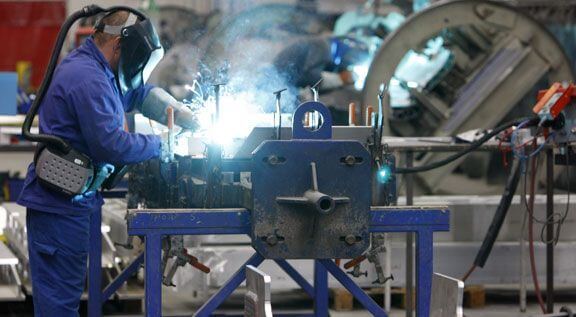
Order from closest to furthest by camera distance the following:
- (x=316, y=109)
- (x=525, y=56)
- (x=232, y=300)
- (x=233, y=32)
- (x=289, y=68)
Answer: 1. (x=316, y=109)
2. (x=232, y=300)
3. (x=525, y=56)
4. (x=289, y=68)
5. (x=233, y=32)

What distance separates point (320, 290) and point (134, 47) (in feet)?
6.17

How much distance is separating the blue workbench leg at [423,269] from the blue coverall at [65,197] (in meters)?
1.26

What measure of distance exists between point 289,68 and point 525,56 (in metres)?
2.20

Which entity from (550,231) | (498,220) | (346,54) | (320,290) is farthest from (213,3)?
(320,290)

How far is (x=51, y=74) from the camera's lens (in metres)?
5.55

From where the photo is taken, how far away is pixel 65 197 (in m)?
5.48

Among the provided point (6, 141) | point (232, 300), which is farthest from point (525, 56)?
point (6, 141)

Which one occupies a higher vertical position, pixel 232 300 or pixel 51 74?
pixel 51 74

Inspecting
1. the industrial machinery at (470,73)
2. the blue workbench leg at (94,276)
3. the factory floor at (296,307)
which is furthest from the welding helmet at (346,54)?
the blue workbench leg at (94,276)

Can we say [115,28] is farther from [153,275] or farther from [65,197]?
[153,275]

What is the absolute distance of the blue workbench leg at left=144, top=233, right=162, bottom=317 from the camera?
503cm

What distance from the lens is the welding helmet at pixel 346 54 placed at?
11688 millimetres

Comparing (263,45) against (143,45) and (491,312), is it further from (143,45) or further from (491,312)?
(143,45)

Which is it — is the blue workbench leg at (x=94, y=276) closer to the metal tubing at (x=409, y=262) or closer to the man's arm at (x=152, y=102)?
the man's arm at (x=152, y=102)
